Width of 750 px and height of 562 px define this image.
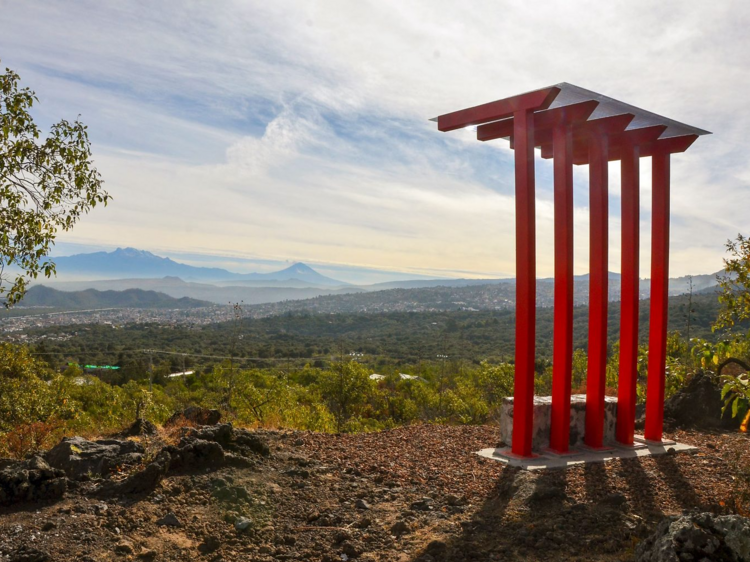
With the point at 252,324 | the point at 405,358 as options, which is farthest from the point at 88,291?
the point at 405,358

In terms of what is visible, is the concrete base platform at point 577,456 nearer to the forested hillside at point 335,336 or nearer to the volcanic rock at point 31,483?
the volcanic rock at point 31,483

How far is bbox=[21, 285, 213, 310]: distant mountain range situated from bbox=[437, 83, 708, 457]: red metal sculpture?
406 ft

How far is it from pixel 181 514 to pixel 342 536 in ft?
5.04

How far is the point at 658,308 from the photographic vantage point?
28.1 ft

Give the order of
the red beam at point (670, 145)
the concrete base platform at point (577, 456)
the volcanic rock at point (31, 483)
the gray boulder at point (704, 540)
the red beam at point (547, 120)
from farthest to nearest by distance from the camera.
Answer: the red beam at point (670, 145) < the red beam at point (547, 120) < the concrete base platform at point (577, 456) < the volcanic rock at point (31, 483) < the gray boulder at point (704, 540)

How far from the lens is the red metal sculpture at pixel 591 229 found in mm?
7301

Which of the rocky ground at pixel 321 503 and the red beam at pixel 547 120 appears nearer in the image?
the rocky ground at pixel 321 503

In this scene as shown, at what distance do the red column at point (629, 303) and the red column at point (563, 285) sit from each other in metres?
1.25

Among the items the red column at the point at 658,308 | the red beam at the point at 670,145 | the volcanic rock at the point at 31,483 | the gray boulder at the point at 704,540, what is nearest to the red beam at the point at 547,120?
the red beam at the point at 670,145

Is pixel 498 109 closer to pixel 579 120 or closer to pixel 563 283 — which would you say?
pixel 579 120

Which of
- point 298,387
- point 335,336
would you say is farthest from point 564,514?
point 335,336

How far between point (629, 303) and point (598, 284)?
814 mm

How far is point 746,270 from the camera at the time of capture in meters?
6.54

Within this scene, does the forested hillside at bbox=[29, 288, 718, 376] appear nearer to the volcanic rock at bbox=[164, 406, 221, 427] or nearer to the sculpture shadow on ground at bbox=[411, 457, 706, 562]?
the volcanic rock at bbox=[164, 406, 221, 427]
